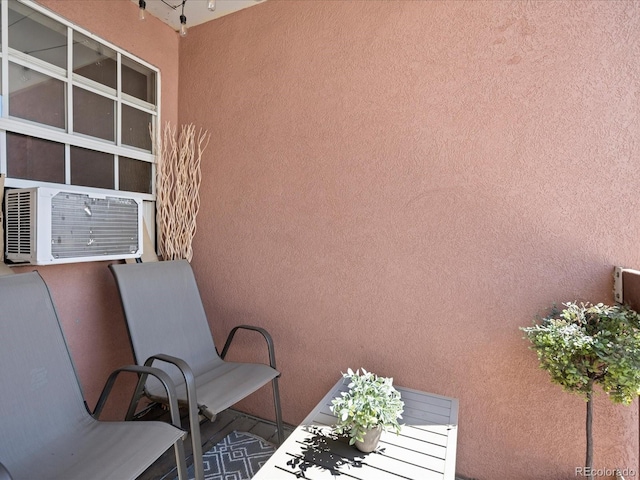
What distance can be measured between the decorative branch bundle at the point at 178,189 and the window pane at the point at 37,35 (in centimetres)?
72

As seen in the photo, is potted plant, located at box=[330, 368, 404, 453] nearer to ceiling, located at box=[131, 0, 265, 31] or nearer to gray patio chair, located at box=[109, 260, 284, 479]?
gray patio chair, located at box=[109, 260, 284, 479]

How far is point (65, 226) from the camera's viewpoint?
67.0 inches

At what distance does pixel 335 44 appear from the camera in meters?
2.10

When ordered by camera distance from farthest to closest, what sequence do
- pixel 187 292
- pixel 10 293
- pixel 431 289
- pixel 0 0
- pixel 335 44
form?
pixel 187 292
pixel 335 44
pixel 431 289
pixel 0 0
pixel 10 293

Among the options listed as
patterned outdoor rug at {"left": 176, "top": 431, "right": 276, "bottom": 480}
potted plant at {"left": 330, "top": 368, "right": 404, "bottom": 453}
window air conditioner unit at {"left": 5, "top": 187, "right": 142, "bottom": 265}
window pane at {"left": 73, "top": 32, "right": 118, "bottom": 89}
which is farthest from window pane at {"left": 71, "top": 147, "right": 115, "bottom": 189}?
potted plant at {"left": 330, "top": 368, "right": 404, "bottom": 453}

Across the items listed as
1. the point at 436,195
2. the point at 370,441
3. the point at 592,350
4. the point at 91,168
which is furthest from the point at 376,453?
the point at 91,168

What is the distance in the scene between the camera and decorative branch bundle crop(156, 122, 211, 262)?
8.00ft

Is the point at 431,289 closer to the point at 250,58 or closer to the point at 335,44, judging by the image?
the point at 335,44

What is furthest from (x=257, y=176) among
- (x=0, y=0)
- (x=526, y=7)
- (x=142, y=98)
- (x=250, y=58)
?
(x=526, y=7)

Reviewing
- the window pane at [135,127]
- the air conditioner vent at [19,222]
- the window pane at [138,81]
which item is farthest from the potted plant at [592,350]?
the window pane at [138,81]

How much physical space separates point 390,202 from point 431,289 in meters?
0.55

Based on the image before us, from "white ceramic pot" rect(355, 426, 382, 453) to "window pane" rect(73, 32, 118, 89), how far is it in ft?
8.13

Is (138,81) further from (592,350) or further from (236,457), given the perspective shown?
(592,350)

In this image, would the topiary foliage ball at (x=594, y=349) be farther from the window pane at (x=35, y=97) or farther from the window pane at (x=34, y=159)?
the window pane at (x=35, y=97)
